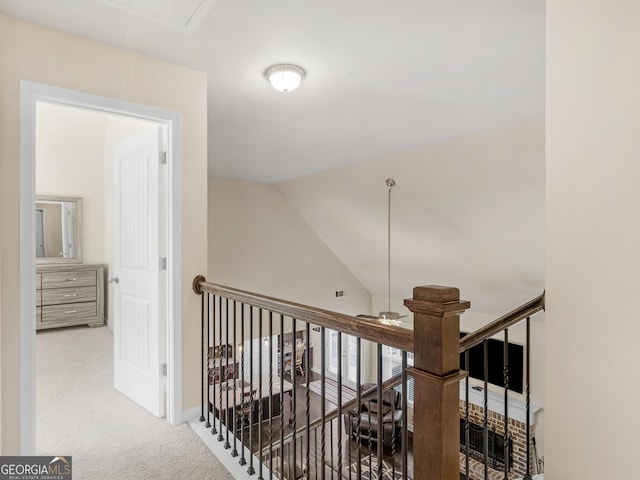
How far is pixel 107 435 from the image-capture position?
7.25 feet

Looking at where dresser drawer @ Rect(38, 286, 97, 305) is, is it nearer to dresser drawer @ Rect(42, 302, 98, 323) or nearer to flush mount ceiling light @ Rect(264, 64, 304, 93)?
dresser drawer @ Rect(42, 302, 98, 323)

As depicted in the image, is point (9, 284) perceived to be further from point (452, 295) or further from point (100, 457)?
point (452, 295)

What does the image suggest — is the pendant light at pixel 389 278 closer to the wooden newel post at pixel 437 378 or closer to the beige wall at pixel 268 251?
the beige wall at pixel 268 251

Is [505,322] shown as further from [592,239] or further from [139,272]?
[139,272]

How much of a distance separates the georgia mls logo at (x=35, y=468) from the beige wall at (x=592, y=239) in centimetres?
238

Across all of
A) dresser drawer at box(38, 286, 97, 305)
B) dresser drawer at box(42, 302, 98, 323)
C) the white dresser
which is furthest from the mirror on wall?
dresser drawer at box(42, 302, 98, 323)

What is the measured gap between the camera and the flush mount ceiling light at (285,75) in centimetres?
239

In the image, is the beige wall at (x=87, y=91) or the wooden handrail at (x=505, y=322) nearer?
the wooden handrail at (x=505, y=322)

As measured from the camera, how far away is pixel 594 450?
1523 mm

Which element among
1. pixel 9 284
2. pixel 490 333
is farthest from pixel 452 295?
pixel 9 284

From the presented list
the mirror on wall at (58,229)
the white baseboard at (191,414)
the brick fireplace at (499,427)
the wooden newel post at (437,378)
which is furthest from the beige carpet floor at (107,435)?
the brick fireplace at (499,427)

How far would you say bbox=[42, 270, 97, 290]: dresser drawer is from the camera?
4637mm

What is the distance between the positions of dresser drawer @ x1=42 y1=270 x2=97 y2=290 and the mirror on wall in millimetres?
315

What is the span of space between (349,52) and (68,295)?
15.5 ft
